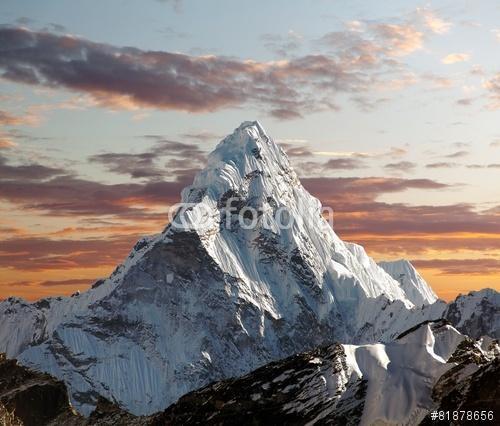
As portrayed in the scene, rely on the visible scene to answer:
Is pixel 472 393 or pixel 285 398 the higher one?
pixel 472 393

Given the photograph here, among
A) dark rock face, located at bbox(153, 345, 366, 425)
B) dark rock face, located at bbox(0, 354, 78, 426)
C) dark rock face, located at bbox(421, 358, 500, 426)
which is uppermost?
dark rock face, located at bbox(421, 358, 500, 426)

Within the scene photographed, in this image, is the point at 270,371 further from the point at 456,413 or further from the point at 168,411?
the point at 456,413

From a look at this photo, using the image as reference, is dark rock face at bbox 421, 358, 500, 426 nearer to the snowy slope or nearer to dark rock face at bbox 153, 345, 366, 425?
the snowy slope

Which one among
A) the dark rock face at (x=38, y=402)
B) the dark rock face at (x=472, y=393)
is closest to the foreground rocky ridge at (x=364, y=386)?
the dark rock face at (x=472, y=393)

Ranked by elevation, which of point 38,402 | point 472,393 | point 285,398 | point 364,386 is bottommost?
point 38,402

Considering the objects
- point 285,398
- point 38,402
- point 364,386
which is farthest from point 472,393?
point 38,402

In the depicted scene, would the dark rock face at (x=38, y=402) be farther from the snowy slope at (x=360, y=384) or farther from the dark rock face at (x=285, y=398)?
the snowy slope at (x=360, y=384)

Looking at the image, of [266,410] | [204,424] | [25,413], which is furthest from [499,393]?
[25,413]

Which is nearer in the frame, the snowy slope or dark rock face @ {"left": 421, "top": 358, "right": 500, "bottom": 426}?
dark rock face @ {"left": 421, "top": 358, "right": 500, "bottom": 426}

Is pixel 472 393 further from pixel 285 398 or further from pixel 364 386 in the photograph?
pixel 285 398

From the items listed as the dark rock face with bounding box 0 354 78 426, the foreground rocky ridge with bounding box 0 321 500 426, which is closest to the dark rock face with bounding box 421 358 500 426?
the foreground rocky ridge with bounding box 0 321 500 426
